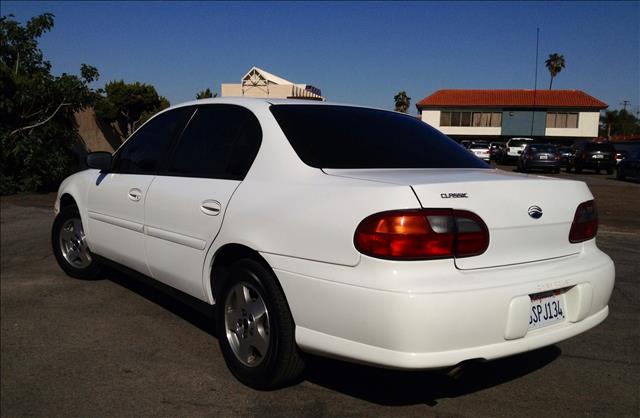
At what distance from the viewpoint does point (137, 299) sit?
15.6 feet

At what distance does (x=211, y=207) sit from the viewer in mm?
3283

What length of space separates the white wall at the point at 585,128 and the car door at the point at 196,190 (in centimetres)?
5466

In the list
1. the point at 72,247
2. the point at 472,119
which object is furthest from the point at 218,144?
the point at 472,119

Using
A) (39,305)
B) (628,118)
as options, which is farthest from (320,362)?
(628,118)

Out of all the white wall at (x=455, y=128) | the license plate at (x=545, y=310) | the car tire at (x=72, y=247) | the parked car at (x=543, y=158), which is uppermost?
the white wall at (x=455, y=128)

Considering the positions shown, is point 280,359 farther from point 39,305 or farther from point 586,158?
point 586,158

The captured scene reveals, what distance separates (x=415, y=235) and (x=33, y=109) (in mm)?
12764

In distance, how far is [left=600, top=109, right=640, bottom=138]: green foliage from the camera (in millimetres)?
86188

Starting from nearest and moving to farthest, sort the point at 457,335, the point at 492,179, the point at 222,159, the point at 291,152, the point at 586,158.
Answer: the point at 457,335 → the point at 492,179 → the point at 291,152 → the point at 222,159 → the point at 586,158

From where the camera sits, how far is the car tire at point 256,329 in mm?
2861

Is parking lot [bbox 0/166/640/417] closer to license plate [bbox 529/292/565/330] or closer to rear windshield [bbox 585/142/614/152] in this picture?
license plate [bbox 529/292/565/330]

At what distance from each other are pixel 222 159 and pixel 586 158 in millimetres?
26997

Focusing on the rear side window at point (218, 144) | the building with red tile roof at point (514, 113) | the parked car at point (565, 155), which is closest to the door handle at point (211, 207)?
the rear side window at point (218, 144)

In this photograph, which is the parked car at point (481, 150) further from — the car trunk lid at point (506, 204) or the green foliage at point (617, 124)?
the green foliage at point (617, 124)
